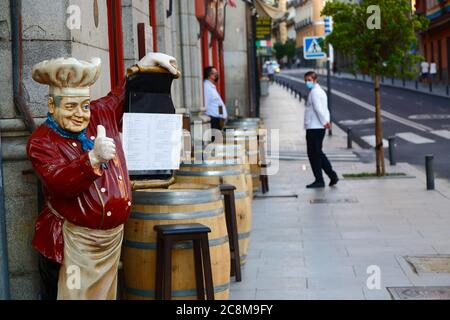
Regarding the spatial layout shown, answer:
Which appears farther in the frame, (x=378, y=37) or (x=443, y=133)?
(x=443, y=133)

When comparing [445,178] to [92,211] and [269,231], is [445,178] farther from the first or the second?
[92,211]

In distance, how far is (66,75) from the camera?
4.91 metres

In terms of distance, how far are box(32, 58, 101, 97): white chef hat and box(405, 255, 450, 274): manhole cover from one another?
4539mm

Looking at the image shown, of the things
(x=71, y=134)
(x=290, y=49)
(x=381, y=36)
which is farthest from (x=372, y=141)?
(x=290, y=49)

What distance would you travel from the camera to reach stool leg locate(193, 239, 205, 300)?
589 centimetres

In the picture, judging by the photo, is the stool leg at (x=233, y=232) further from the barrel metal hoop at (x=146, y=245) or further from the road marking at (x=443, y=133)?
the road marking at (x=443, y=133)

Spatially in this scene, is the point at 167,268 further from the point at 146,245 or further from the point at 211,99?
the point at 211,99

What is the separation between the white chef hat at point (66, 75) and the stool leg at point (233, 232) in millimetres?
3200

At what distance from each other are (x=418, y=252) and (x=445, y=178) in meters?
7.51

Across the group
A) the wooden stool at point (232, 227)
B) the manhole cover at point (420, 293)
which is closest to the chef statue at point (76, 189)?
the wooden stool at point (232, 227)

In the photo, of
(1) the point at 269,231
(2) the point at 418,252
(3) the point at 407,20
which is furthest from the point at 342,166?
(2) the point at 418,252

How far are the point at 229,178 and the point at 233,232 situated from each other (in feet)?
1.71

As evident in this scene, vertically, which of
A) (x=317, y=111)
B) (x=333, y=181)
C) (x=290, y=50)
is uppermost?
(x=290, y=50)

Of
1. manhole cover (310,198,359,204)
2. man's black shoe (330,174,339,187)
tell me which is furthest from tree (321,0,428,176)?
manhole cover (310,198,359,204)
